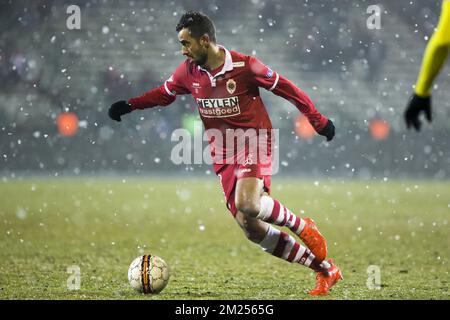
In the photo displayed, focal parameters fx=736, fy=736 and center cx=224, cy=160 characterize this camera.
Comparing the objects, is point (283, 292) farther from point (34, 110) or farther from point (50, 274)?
point (34, 110)

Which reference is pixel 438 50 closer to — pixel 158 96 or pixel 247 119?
pixel 247 119

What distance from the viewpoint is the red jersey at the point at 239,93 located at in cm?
516

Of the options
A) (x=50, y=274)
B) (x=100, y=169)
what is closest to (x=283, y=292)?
(x=50, y=274)

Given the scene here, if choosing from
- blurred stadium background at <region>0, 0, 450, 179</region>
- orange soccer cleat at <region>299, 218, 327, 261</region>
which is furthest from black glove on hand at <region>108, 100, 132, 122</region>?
blurred stadium background at <region>0, 0, 450, 179</region>

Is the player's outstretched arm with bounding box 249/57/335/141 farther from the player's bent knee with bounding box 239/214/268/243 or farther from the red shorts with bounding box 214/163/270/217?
the player's bent knee with bounding box 239/214/268/243

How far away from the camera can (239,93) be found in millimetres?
5176

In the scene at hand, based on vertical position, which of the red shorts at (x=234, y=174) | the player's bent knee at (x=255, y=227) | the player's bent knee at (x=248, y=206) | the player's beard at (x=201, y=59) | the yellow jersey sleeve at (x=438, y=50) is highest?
the player's beard at (x=201, y=59)

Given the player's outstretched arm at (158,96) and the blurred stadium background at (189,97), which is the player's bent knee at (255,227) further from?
the blurred stadium background at (189,97)

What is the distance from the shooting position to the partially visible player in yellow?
326cm

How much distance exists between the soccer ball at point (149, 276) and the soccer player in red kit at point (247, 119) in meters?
0.65

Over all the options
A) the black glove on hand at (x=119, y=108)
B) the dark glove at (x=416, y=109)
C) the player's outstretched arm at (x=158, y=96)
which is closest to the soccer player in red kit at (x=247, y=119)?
the player's outstretched arm at (x=158, y=96)
